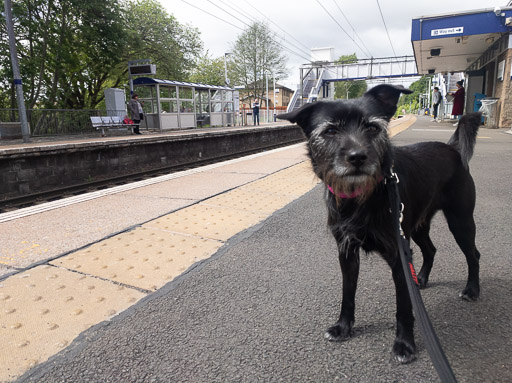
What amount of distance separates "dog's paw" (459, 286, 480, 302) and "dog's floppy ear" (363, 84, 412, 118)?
4.72 ft

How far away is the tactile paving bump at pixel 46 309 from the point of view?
194 centimetres

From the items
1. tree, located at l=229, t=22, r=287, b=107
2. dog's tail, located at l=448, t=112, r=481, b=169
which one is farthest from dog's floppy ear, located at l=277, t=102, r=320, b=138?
tree, located at l=229, t=22, r=287, b=107

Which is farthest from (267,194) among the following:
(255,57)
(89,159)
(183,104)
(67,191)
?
(255,57)

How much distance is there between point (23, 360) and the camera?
1.88 m

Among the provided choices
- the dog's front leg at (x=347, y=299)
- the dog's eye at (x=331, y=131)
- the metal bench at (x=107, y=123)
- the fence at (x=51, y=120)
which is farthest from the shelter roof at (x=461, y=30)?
the dog's front leg at (x=347, y=299)

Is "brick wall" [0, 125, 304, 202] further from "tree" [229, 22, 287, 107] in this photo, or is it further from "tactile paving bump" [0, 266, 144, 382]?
"tree" [229, 22, 287, 107]

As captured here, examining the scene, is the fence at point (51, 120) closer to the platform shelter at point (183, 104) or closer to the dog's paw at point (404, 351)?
the platform shelter at point (183, 104)

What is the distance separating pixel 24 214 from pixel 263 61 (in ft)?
162

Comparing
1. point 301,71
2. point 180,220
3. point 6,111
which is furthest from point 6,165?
point 301,71

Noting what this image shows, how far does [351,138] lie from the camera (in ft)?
5.95

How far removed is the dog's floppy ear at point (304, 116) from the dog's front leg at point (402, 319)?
3.02ft

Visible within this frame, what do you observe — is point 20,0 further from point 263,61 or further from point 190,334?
point 263,61

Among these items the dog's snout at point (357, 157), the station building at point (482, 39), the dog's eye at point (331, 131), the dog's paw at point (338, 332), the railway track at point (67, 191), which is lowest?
the railway track at point (67, 191)

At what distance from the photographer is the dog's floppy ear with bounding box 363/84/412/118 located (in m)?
2.06
